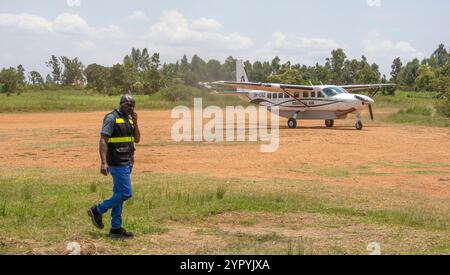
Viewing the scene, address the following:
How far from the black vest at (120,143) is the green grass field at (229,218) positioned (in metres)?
1.08

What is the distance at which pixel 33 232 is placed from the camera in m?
7.68

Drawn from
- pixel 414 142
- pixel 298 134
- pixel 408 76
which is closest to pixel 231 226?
pixel 414 142

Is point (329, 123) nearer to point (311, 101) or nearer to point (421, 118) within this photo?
point (311, 101)

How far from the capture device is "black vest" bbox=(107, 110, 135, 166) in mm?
7508

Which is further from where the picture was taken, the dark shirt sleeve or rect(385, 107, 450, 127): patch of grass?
rect(385, 107, 450, 127): patch of grass

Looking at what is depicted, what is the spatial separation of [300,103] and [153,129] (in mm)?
8732

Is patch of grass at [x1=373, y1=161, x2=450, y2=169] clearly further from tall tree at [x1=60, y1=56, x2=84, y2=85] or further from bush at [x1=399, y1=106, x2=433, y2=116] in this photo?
tall tree at [x1=60, y1=56, x2=84, y2=85]

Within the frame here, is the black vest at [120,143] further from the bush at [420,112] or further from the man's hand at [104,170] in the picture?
the bush at [420,112]

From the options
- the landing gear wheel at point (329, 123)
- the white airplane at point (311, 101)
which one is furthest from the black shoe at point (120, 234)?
the landing gear wheel at point (329, 123)

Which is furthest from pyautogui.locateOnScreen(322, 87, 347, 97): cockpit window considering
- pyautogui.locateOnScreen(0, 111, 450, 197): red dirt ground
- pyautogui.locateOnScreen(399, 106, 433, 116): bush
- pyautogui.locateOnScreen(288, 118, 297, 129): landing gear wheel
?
pyautogui.locateOnScreen(399, 106, 433, 116): bush

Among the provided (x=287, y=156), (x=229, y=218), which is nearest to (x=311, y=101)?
(x=287, y=156)

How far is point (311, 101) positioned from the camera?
32.4 meters

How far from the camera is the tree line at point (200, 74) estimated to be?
169 ft
